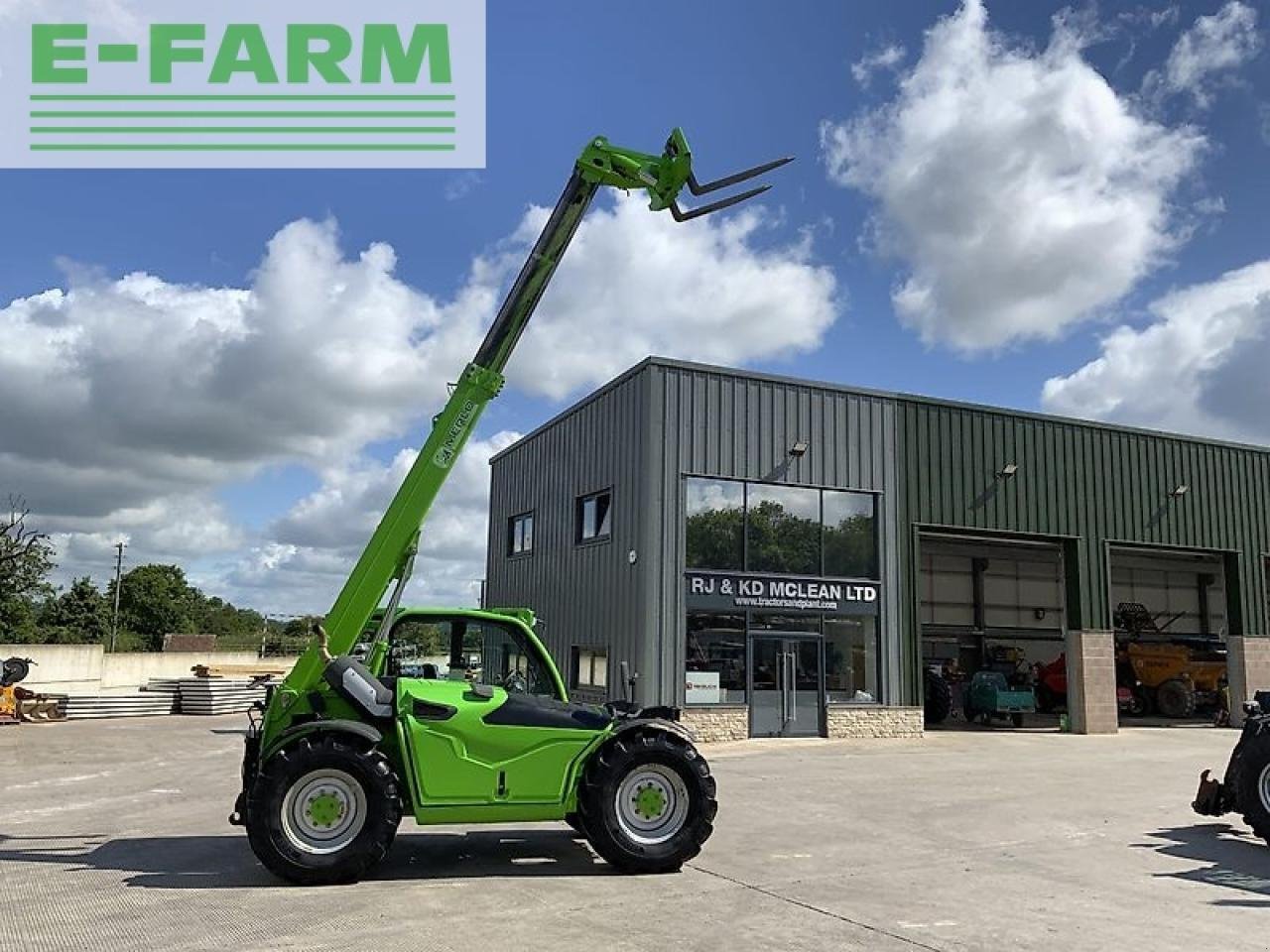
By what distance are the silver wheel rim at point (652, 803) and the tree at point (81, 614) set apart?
5770 cm

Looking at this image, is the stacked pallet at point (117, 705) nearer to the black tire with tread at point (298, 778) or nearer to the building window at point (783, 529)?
the building window at point (783, 529)

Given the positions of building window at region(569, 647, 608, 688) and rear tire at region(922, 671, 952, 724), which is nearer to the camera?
building window at region(569, 647, 608, 688)

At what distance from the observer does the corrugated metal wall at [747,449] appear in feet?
68.0

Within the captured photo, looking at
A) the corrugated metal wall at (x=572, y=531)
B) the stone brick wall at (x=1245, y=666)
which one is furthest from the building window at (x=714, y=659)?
the stone brick wall at (x=1245, y=666)

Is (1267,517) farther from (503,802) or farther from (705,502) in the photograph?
(503,802)

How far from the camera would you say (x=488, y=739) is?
8484 mm

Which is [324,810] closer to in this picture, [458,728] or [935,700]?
[458,728]

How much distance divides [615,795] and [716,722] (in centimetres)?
1257

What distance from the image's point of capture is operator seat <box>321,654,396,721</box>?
851 centimetres

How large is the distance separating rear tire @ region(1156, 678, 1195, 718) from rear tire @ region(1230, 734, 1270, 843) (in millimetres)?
22107

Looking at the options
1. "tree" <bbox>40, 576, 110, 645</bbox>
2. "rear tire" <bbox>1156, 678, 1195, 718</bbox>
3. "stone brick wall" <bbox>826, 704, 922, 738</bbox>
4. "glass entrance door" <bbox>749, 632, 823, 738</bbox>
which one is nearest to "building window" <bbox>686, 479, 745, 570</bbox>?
"glass entrance door" <bbox>749, 632, 823, 738</bbox>

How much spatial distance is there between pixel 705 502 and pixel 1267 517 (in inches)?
691

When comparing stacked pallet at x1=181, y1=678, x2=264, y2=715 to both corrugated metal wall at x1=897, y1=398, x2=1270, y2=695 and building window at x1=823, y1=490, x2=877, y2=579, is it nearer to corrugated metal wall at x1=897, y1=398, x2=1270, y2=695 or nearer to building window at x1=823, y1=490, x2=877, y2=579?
building window at x1=823, y1=490, x2=877, y2=579

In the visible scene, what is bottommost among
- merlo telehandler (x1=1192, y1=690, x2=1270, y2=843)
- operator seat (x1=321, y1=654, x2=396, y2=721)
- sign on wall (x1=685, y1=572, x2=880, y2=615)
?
merlo telehandler (x1=1192, y1=690, x2=1270, y2=843)
